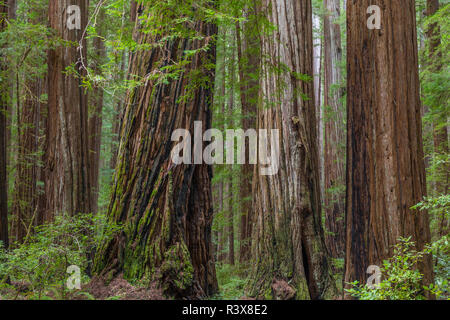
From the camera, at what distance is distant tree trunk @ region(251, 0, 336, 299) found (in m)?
5.44

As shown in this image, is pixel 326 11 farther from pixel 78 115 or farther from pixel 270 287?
pixel 270 287

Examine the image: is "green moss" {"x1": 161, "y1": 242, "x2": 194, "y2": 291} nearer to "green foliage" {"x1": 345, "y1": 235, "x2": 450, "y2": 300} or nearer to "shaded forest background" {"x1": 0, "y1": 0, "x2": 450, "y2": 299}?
"shaded forest background" {"x1": 0, "y1": 0, "x2": 450, "y2": 299}

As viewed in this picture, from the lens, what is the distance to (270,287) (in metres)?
5.30

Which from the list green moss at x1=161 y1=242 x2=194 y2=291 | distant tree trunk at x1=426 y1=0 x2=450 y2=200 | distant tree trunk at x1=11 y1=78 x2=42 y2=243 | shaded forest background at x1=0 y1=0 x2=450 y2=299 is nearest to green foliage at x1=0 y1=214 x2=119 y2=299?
shaded forest background at x1=0 y1=0 x2=450 y2=299

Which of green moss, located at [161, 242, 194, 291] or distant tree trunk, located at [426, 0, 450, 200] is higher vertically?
distant tree trunk, located at [426, 0, 450, 200]

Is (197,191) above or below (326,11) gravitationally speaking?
below

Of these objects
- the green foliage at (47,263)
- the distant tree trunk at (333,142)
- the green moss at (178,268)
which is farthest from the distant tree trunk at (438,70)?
the green foliage at (47,263)

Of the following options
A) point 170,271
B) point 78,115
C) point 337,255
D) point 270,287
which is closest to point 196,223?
point 170,271

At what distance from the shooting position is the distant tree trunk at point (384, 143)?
4.18 m

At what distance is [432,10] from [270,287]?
10.3 meters

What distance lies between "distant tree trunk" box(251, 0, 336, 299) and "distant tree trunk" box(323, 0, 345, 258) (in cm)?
661

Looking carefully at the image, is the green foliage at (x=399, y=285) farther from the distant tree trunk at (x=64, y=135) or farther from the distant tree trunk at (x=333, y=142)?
the distant tree trunk at (x=333, y=142)

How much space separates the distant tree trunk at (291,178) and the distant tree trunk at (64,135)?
4.21 m

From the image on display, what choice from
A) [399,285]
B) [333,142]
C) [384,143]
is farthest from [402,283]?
[333,142]
